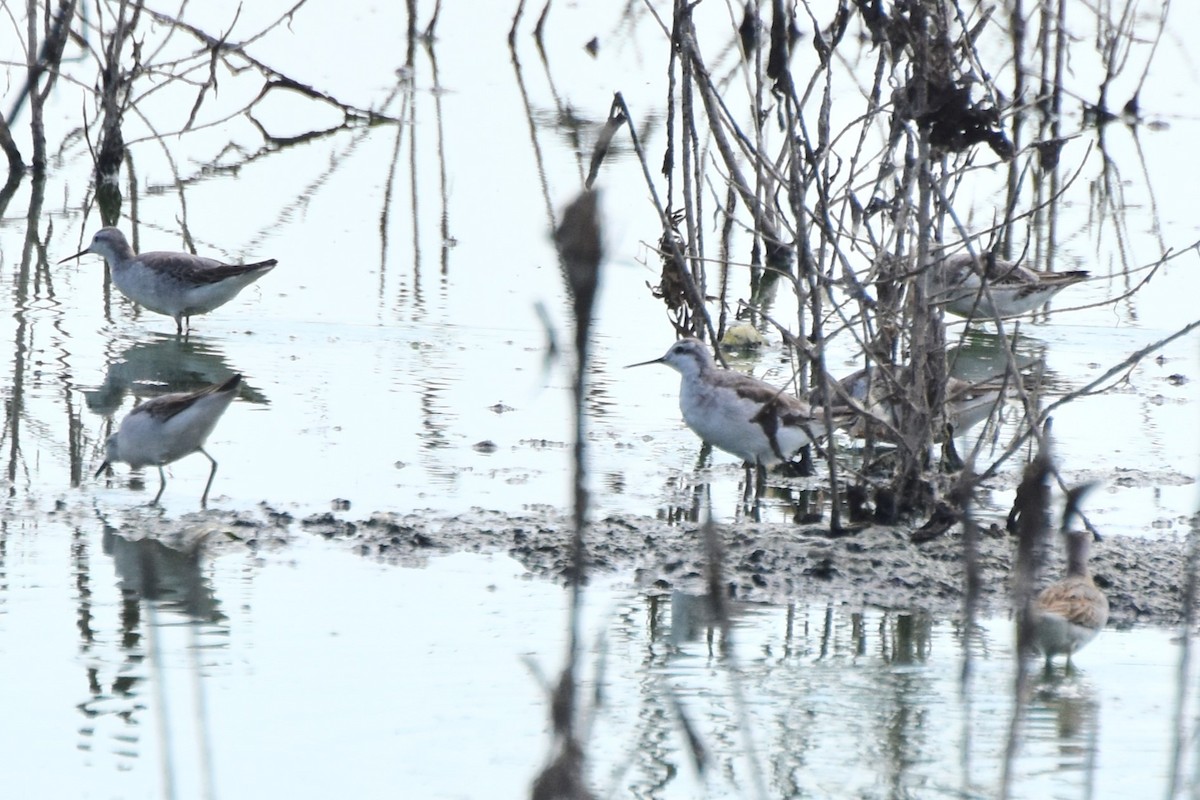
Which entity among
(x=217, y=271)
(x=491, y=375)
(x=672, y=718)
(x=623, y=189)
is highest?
(x=623, y=189)

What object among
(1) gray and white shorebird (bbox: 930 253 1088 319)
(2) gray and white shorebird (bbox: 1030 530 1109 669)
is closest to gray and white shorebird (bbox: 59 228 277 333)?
(1) gray and white shorebird (bbox: 930 253 1088 319)

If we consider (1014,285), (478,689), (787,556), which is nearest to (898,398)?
(787,556)

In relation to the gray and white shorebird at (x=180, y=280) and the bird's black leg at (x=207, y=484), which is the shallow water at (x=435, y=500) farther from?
the gray and white shorebird at (x=180, y=280)

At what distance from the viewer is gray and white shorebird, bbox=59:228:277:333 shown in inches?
437

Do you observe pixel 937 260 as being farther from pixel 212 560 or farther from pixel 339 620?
pixel 212 560

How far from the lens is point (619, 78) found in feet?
69.4

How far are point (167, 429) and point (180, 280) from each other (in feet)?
12.4

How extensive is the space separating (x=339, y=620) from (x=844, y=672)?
1.72 metres

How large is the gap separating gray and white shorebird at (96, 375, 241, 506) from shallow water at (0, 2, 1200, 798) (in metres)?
0.18

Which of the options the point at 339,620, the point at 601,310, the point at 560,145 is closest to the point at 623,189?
the point at 560,145

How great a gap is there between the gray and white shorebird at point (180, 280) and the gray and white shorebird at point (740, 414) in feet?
13.2

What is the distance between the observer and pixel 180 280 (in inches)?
436

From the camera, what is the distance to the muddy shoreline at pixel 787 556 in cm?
647

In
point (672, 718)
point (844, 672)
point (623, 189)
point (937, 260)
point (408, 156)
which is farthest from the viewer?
point (408, 156)
